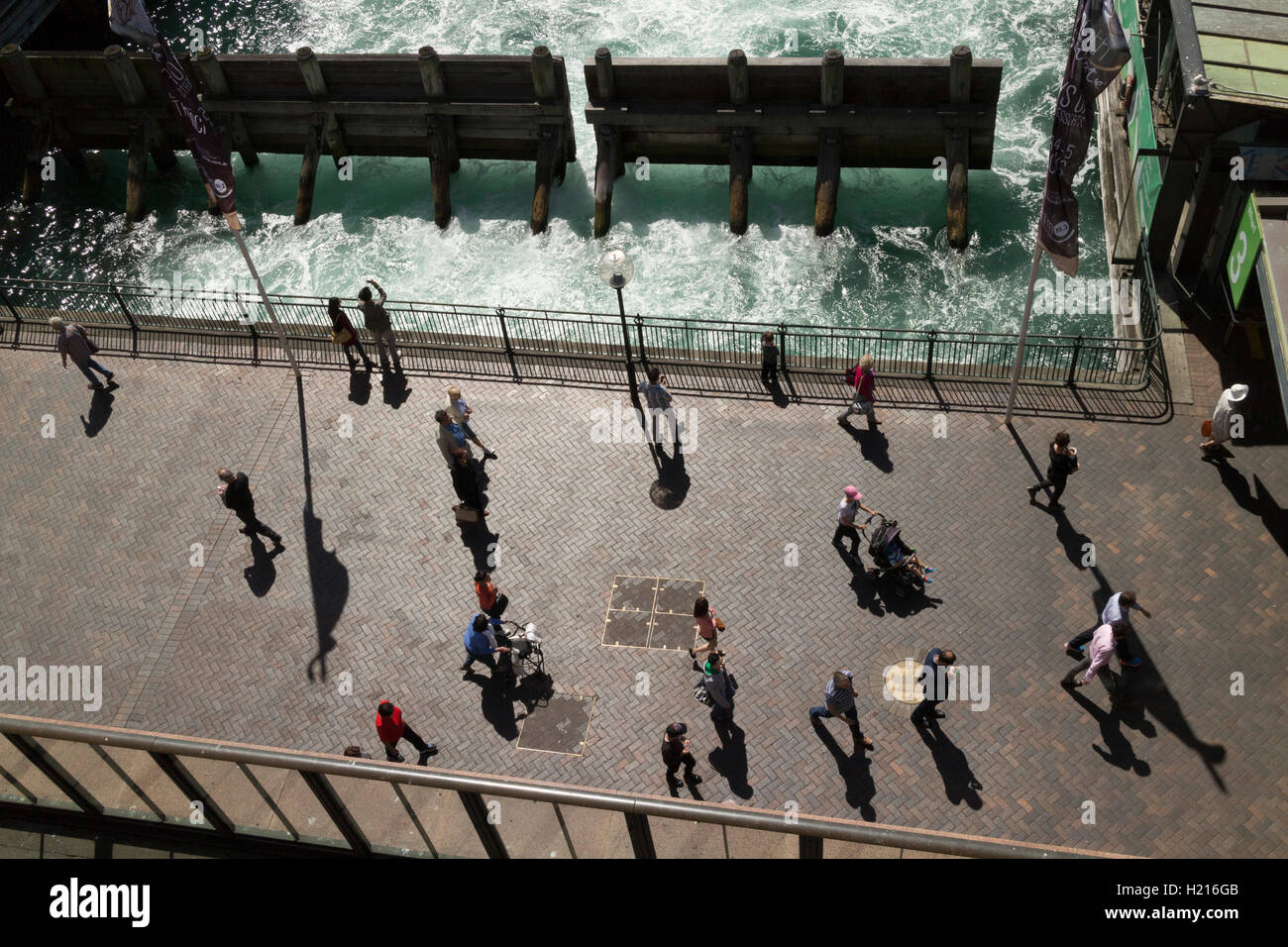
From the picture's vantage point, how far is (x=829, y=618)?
1759 centimetres

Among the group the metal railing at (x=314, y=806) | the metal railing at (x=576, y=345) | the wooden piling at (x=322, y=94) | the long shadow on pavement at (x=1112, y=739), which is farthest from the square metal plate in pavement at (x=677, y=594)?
the wooden piling at (x=322, y=94)

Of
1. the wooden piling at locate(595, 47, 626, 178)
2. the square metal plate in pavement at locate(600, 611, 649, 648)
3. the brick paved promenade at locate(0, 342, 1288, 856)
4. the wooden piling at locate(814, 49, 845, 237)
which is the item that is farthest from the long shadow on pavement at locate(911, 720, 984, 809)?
the wooden piling at locate(595, 47, 626, 178)

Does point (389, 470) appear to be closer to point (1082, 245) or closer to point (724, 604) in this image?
point (724, 604)

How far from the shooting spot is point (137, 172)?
29.6 metres

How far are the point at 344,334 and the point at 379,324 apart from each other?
2.77ft

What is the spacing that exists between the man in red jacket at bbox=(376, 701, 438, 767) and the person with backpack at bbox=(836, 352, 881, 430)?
9.06m

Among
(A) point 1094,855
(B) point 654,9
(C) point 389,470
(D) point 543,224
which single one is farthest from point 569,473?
(B) point 654,9

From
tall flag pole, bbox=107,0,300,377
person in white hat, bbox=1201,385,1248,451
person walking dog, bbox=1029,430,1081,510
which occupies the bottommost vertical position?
person walking dog, bbox=1029,430,1081,510

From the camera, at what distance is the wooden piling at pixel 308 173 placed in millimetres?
28797

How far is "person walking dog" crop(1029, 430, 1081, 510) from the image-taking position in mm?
17391

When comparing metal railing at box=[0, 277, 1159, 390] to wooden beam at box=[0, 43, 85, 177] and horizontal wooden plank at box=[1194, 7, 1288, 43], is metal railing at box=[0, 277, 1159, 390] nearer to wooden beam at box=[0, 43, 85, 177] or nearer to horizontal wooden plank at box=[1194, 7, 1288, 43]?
horizontal wooden plank at box=[1194, 7, 1288, 43]

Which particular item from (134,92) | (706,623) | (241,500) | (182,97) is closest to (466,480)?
(241,500)


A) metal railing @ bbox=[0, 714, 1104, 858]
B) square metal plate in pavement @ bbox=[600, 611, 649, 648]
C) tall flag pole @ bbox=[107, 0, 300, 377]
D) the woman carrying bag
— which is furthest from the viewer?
the woman carrying bag

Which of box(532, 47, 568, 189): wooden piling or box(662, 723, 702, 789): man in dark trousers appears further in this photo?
box(532, 47, 568, 189): wooden piling
